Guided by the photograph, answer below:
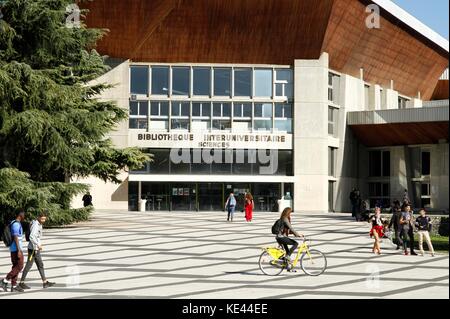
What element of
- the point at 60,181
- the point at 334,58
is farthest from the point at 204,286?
the point at 334,58

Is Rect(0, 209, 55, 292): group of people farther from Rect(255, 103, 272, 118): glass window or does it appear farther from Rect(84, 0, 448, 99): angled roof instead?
Rect(255, 103, 272, 118): glass window

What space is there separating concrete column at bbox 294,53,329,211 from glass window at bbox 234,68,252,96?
10.2 ft

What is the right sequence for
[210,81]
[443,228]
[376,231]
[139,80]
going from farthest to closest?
[210,81], [139,80], [443,228], [376,231]

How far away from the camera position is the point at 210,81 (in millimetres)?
48562

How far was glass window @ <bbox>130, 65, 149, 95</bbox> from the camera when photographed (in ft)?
158

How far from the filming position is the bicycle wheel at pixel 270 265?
16.9 meters

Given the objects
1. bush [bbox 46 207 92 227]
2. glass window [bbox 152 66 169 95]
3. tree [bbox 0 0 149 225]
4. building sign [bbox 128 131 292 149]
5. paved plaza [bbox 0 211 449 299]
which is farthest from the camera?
glass window [bbox 152 66 169 95]

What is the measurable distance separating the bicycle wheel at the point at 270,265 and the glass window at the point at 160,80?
105 ft

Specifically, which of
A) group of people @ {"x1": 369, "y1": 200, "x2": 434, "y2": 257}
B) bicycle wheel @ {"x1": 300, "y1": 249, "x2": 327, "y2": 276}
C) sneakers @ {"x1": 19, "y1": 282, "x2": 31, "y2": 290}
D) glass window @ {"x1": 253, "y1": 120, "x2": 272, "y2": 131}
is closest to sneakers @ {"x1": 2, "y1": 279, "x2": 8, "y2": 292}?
sneakers @ {"x1": 19, "y1": 282, "x2": 31, "y2": 290}

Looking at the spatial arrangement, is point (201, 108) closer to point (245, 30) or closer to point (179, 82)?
point (179, 82)

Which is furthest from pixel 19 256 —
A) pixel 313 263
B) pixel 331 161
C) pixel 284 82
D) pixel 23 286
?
pixel 331 161

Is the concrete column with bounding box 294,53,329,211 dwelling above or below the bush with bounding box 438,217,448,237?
above

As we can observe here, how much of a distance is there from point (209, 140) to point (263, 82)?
17.4 feet

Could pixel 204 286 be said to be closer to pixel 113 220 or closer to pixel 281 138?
pixel 113 220
